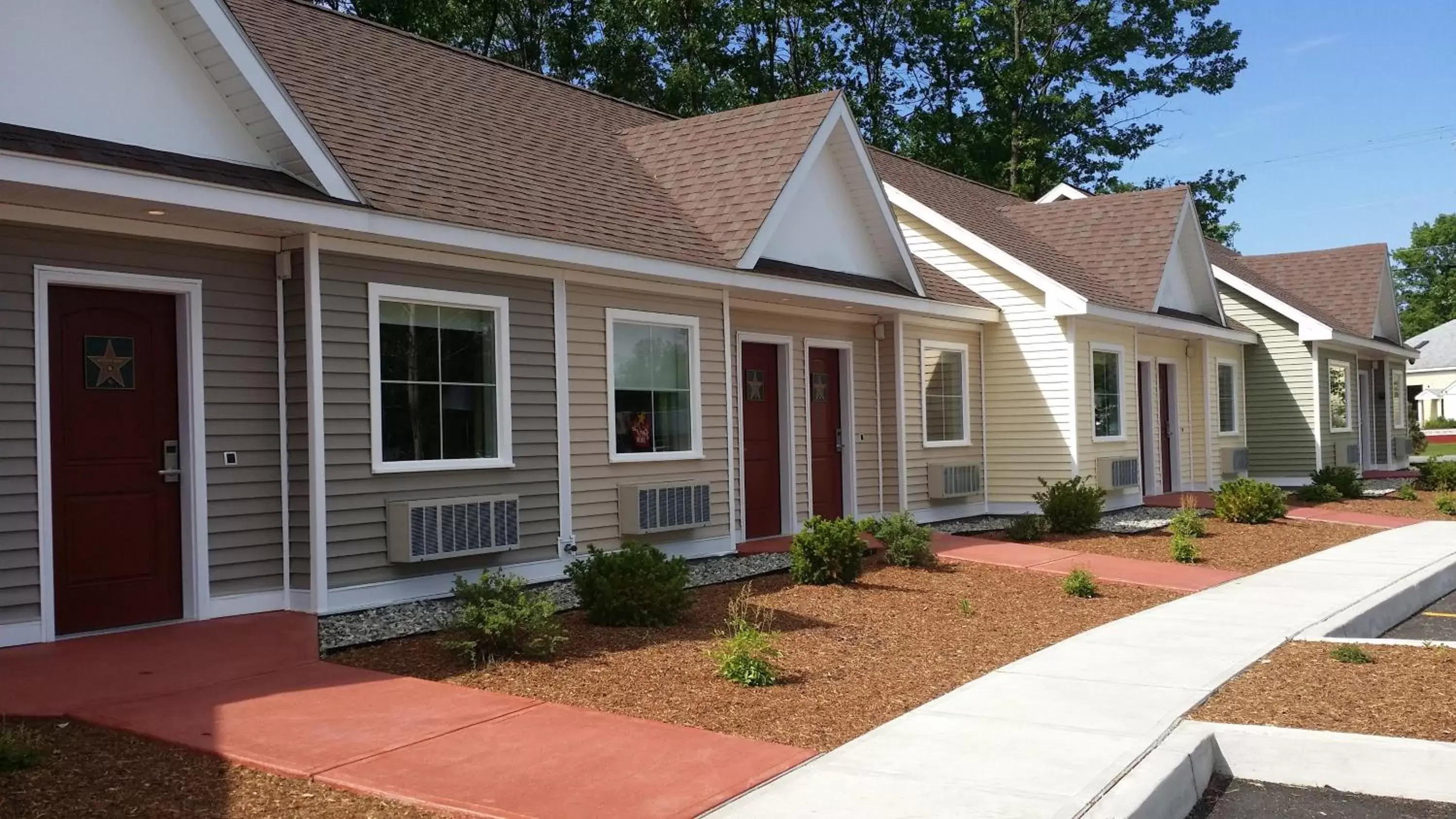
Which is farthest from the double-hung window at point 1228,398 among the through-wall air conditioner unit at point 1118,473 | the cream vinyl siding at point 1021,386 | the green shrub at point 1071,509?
the green shrub at point 1071,509

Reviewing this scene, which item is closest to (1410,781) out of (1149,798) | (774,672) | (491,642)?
(1149,798)

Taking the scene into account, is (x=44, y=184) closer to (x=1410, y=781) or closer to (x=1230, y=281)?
(x=1410, y=781)

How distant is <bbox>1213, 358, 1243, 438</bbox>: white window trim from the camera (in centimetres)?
2316

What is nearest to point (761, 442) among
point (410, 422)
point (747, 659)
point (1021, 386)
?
point (410, 422)

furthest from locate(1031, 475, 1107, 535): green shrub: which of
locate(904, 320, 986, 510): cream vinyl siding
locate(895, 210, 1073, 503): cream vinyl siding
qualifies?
locate(895, 210, 1073, 503): cream vinyl siding

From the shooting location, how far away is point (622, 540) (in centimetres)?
1174

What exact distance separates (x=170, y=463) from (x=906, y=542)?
7015mm

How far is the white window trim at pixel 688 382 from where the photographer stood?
1164 centimetres

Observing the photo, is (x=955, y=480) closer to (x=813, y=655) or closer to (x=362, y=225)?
(x=813, y=655)

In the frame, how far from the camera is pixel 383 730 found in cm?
612

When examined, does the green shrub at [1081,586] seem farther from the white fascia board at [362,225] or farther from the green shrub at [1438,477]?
the green shrub at [1438,477]

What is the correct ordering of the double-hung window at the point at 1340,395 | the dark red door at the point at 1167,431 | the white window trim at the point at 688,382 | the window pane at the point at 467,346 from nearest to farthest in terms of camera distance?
the window pane at the point at 467,346 < the white window trim at the point at 688,382 < the dark red door at the point at 1167,431 < the double-hung window at the point at 1340,395

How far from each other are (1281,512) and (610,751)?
14240 mm

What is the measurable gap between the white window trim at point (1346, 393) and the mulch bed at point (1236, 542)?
958cm
